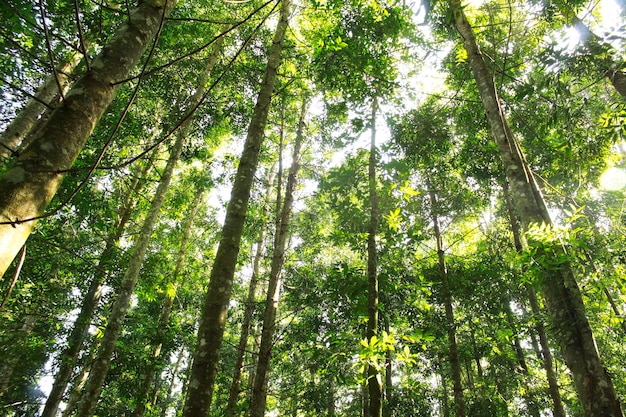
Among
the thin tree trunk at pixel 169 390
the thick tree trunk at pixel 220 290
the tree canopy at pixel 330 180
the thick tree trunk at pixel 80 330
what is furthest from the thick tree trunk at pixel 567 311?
the thin tree trunk at pixel 169 390

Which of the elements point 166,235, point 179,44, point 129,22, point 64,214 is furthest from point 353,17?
point 166,235

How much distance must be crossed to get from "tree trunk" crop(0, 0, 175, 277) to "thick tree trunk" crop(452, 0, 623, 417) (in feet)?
12.4

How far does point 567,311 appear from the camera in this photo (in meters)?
3.46

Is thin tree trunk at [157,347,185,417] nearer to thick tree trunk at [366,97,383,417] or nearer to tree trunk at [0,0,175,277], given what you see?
thick tree trunk at [366,97,383,417]

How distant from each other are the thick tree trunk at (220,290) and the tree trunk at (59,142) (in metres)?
1.69

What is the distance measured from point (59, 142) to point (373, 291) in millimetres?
6665

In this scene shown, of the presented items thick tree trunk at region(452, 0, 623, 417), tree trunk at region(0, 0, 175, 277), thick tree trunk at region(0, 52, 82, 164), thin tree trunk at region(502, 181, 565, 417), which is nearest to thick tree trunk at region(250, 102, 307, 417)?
thick tree trunk at region(452, 0, 623, 417)

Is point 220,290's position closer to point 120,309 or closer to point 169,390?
point 120,309

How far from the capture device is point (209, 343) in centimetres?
298

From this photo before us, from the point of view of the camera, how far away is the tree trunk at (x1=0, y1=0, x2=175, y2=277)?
1.61m

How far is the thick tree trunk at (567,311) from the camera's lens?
3068mm

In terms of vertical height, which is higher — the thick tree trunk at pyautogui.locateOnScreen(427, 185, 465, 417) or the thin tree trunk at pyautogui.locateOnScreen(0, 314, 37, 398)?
the thick tree trunk at pyautogui.locateOnScreen(427, 185, 465, 417)

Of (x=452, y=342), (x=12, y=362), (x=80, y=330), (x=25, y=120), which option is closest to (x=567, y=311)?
(x=452, y=342)

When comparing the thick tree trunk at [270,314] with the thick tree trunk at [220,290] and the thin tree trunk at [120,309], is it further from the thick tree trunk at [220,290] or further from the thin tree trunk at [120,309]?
the thick tree trunk at [220,290]
